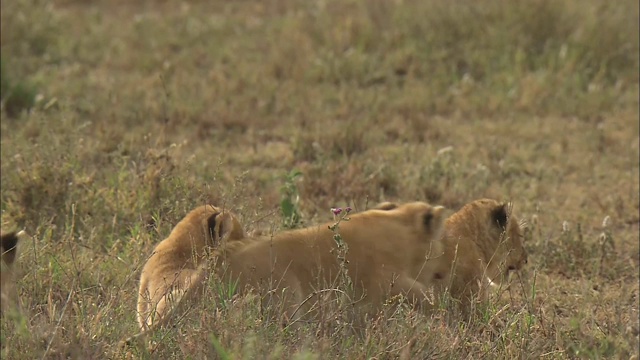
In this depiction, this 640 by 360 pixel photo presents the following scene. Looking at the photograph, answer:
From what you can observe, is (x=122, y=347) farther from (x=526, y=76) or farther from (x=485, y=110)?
(x=526, y=76)

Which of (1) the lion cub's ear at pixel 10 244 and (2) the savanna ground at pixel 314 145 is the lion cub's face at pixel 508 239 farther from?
(1) the lion cub's ear at pixel 10 244

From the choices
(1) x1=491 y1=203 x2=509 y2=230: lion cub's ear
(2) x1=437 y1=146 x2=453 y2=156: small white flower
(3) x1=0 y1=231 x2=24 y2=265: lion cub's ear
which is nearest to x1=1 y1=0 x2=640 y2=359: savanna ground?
(2) x1=437 y1=146 x2=453 y2=156: small white flower

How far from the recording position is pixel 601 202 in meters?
6.66

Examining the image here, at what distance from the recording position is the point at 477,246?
4891mm

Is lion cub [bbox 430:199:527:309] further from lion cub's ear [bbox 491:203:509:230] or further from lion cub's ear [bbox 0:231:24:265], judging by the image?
lion cub's ear [bbox 0:231:24:265]


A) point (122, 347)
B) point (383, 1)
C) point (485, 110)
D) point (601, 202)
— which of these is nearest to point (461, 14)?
point (383, 1)

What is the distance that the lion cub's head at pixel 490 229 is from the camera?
4895 mm

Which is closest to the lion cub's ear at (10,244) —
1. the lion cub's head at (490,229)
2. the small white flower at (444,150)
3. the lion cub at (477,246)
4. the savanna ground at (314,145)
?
the savanna ground at (314,145)

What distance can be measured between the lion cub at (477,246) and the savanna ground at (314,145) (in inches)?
6.9

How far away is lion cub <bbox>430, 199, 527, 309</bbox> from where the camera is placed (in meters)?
4.66

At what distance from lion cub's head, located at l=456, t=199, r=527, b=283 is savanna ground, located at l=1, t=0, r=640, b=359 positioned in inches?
5.9

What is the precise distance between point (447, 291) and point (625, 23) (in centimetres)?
604

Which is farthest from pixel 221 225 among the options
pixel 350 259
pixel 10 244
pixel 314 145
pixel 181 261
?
pixel 314 145

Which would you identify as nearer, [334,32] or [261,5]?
[334,32]
